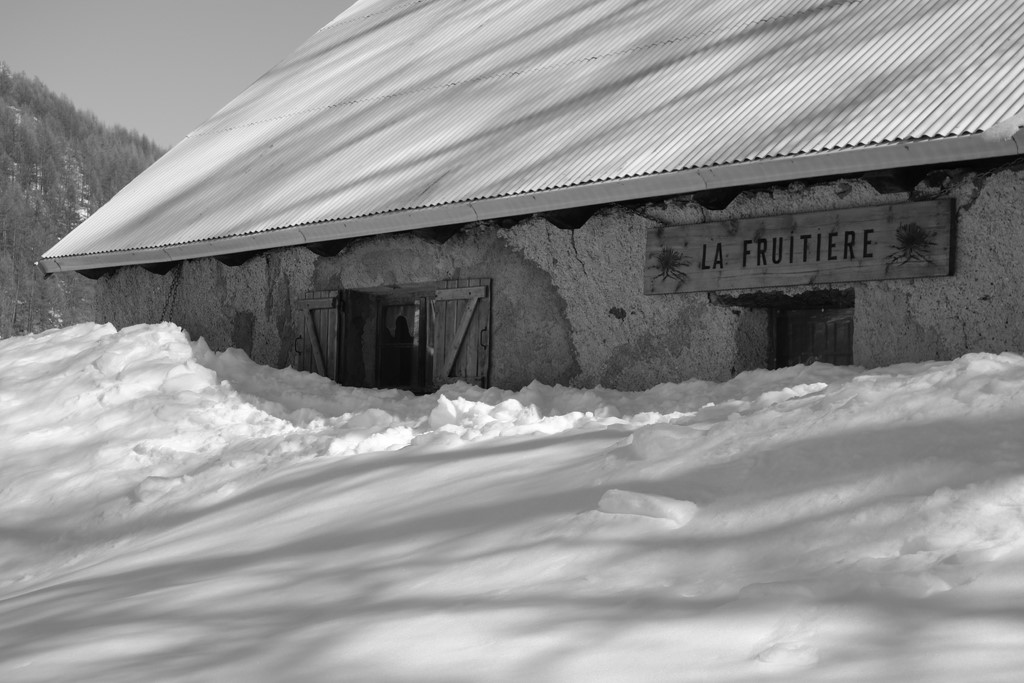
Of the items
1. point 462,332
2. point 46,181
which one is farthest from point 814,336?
point 46,181

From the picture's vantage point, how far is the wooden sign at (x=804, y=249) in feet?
19.9

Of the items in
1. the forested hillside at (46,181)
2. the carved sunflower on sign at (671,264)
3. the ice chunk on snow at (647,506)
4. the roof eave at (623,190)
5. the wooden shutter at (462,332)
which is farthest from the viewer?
the forested hillside at (46,181)

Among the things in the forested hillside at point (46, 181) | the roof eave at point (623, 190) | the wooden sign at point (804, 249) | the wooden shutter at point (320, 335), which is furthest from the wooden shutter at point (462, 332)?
the forested hillside at point (46, 181)

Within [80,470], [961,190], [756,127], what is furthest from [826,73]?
[80,470]

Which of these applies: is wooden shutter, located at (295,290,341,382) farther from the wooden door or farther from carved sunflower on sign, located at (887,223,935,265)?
carved sunflower on sign, located at (887,223,935,265)

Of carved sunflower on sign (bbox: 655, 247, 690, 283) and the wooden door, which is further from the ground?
carved sunflower on sign (bbox: 655, 247, 690, 283)

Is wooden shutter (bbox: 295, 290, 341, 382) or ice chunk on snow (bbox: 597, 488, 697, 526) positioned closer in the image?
ice chunk on snow (bbox: 597, 488, 697, 526)

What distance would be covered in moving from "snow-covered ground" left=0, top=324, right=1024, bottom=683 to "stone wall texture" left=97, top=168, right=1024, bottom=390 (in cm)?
58

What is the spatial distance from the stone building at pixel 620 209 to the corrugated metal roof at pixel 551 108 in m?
0.03

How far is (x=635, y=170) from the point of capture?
6797 millimetres

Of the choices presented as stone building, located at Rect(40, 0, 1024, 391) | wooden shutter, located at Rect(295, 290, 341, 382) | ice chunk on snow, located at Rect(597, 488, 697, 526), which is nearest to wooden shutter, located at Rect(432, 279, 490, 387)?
stone building, located at Rect(40, 0, 1024, 391)

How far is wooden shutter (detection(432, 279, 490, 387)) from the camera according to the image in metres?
8.09

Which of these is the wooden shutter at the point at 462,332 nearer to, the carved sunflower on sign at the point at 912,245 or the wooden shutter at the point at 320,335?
the wooden shutter at the point at 320,335

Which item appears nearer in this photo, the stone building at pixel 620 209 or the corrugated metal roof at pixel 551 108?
the stone building at pixel 620 209
